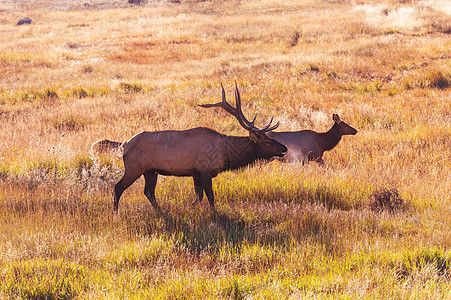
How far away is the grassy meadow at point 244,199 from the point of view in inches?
148

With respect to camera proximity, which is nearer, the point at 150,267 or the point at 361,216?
the point at 150,267

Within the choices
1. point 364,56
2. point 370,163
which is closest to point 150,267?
point 370,163

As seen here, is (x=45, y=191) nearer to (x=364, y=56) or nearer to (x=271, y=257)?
(x=271, y=257)

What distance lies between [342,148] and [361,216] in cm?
355

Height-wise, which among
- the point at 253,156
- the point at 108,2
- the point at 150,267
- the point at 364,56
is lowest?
the point at 150,267

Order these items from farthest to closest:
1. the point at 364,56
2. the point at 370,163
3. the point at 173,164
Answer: the point at 364,56 → the point at 370,163 → the point at 173,164

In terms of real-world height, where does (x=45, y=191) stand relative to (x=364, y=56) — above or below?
below

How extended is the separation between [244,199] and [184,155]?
1.26 m

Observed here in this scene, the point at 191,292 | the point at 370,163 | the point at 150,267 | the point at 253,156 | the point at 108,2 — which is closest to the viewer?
the point at 191,292

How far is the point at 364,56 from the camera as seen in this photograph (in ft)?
68.1

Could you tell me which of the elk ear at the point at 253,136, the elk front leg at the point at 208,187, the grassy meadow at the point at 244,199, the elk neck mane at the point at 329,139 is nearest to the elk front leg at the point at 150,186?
the grassy meadow at the point at 244,199

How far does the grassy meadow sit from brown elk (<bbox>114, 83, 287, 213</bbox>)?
42 centimetres

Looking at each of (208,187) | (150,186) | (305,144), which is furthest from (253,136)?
(305,144)

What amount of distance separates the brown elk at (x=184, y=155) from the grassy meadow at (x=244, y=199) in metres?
0.42
